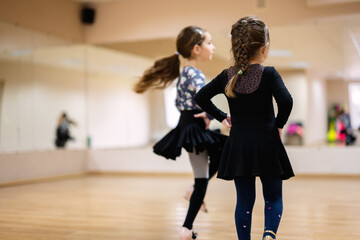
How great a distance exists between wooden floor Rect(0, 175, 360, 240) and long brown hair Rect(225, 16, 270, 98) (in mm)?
1097

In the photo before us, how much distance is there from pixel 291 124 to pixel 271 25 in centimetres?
131

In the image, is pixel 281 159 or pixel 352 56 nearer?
pixel 281 159

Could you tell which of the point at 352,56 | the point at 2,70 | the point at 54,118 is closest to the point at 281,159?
the point at 352,56

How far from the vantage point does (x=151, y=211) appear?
11.3 feet

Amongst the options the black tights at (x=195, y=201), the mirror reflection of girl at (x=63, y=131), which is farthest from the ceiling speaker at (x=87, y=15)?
the black tights at (x=195, y=201)

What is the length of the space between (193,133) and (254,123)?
69 centimetres

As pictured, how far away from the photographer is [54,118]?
6.36m

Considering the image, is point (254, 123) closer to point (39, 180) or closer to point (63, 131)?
point (39, 180)

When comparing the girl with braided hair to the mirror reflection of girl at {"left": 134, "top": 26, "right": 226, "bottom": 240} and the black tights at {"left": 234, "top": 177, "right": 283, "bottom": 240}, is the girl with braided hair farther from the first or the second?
the mirror reflection of girl at {"left": 134, "top": 26, "right": 226, "bottom": 240}

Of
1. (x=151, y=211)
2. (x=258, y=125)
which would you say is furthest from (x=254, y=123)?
(x=151, y=211)

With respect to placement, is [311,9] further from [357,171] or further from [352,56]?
[357,171]

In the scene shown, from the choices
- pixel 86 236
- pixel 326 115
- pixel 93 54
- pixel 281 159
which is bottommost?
pixel 86 236

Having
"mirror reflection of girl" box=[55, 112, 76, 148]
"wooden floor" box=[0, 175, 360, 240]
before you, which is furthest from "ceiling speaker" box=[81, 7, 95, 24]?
"wooden floor" box=[0, 175, 360, 240]

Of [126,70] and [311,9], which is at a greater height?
[311,9]
